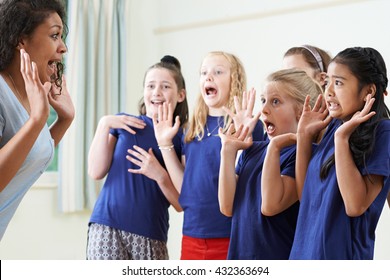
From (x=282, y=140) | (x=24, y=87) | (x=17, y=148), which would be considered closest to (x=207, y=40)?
(x=282, y=140)

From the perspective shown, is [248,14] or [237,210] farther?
[248,14]

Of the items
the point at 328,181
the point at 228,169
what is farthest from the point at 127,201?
the point at 328,181

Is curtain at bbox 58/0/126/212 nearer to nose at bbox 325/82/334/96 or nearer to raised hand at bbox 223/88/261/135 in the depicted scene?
raised hand at bbox 223/88/261/135

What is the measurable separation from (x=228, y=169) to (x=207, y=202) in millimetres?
319

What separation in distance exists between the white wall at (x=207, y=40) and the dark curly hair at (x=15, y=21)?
253 centimetres

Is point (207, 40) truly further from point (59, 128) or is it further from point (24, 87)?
point (24, 87)

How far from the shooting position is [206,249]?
2.30 m

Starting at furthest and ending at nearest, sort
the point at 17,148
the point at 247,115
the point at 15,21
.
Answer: the point at 247,115
the point at 15,21
the point at 17,148

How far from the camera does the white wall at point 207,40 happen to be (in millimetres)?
3783

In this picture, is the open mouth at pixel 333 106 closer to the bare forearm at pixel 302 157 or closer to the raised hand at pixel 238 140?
the bare forearm at pixel 302 157

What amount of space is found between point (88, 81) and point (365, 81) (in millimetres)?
2947

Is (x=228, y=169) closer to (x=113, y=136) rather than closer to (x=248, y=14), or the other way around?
(x=113, y=136)

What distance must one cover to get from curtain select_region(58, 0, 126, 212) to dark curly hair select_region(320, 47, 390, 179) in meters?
2.80

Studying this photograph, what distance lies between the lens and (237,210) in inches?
80.8
